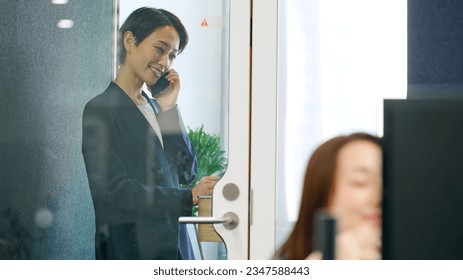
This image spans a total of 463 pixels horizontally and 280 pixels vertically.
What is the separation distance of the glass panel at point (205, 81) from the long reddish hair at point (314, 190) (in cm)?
26

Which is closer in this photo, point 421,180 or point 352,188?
point 421,180

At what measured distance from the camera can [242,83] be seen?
6.82ft

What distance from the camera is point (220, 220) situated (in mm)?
2053

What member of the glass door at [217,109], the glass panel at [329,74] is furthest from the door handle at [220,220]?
the glass panel at [329,74]

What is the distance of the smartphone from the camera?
2.06 m

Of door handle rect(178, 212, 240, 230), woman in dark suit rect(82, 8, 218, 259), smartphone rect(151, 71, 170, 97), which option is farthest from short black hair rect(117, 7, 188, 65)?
door handle rect(178, 212, 240, 230)

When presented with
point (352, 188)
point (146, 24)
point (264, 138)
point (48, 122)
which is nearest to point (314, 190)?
point (352, 188)

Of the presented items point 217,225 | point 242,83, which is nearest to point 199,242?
point 217,225

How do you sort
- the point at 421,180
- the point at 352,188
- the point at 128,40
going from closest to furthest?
the point at 421,180 < the point at 352,188 < the point at 128,40

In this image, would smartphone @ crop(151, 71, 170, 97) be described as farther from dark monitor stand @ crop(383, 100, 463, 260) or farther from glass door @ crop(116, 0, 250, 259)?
dark monitor stand @ crop(383, 100, 463, 260)

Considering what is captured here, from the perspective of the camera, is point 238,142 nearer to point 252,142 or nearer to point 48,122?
point 252,142

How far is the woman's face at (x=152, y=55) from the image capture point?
2066 mm

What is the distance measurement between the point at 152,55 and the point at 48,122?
43 centimetres
